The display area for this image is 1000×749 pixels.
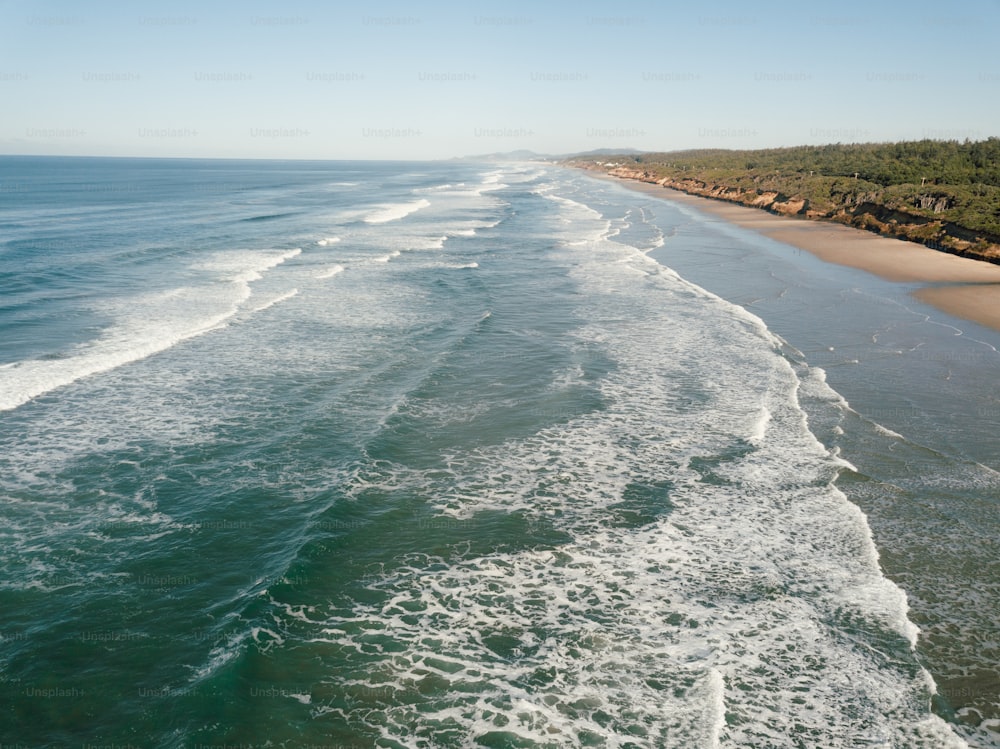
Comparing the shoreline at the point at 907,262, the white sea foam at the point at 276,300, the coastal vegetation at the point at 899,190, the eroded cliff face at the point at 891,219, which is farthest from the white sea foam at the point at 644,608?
the coastal vegetation at the point at 899,190

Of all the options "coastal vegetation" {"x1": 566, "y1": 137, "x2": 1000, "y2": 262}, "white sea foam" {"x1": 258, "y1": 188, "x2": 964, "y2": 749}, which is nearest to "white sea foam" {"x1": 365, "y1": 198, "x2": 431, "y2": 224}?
"coastal vegetation" {"x1": 566, "y1": 137, "x2": 1000, "y2": 262}

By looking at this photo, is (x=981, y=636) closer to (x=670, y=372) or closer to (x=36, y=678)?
(x=670, y=372)

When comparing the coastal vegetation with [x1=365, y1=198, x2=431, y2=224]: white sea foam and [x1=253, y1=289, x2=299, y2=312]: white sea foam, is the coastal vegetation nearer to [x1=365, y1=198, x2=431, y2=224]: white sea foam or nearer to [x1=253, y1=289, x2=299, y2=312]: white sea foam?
[x1=253, y1=289, x2=299, y2=312]: white sea foam

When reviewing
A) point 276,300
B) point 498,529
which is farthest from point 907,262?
point 498,529

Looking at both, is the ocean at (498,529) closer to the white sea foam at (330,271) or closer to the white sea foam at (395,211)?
the white sea foam at (330,271)

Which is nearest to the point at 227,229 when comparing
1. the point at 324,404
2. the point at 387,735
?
the point at 324,404
